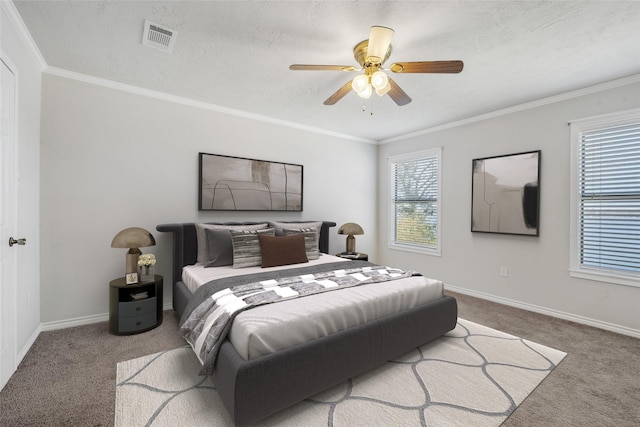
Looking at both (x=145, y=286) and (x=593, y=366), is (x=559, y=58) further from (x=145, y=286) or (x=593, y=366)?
(x=145, y=286)

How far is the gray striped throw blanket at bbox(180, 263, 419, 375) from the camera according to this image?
1.68 metres

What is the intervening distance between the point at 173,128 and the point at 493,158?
4026mm

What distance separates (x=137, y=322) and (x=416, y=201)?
4.11 meters

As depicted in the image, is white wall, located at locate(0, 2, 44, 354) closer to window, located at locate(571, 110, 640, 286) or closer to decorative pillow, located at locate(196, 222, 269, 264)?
decorative pillow, located at locate(196, 222, 269, 264)

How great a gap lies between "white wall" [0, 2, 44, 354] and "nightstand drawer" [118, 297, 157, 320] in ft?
2.13

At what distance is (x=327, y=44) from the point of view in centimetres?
220

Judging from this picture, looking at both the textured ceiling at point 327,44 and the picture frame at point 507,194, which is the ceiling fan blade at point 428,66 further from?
the picture frame at point 507,194

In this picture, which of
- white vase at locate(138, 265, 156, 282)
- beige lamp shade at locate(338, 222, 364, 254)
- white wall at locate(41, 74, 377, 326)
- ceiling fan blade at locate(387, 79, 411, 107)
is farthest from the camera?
beige lamp shade at locate(338, 222, 364, 254)

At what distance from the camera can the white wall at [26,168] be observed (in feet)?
6.43

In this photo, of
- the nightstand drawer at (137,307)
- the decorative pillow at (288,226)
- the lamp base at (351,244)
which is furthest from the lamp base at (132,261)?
the lamp base at (351,244)

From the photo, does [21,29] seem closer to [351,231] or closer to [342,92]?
[342,92]

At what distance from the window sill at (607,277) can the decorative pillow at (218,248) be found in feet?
12.3

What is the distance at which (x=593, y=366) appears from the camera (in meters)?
2.14

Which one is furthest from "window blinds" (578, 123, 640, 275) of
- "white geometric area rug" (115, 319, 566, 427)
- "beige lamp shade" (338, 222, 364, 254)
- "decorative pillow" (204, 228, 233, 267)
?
"decorative pillow" (204, 228, 233, 267)
